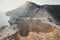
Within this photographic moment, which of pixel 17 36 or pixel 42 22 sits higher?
pixel 42 22

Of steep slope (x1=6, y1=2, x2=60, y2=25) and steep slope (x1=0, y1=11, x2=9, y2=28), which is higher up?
steep slope (x1=6, y1=2, x2=60, y2=25)

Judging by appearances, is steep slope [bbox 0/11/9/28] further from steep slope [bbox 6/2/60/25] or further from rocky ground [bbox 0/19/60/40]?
rocky ground [bbox 0/19/60/40]

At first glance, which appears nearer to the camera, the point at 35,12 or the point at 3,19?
the point at 35,12

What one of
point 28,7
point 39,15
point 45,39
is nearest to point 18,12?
point 28,7

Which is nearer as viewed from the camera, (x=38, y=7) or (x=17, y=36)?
(x=17, y=36)

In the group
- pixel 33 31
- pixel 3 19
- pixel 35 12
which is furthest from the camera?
pixel 3 19

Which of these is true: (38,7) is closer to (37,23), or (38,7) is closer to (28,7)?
(28,7)

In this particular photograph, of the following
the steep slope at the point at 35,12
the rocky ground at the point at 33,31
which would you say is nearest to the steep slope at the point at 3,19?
the steep slope at the point at 35,12

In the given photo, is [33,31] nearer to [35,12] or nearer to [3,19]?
[35,12]

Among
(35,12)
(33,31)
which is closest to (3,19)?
(35,12)

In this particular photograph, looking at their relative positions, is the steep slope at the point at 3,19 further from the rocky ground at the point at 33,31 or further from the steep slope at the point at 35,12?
the rocky ground at the point at 33,31

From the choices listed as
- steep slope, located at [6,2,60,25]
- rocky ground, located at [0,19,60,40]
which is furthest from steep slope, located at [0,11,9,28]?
rocky ground, located at [0,19,60,40]
